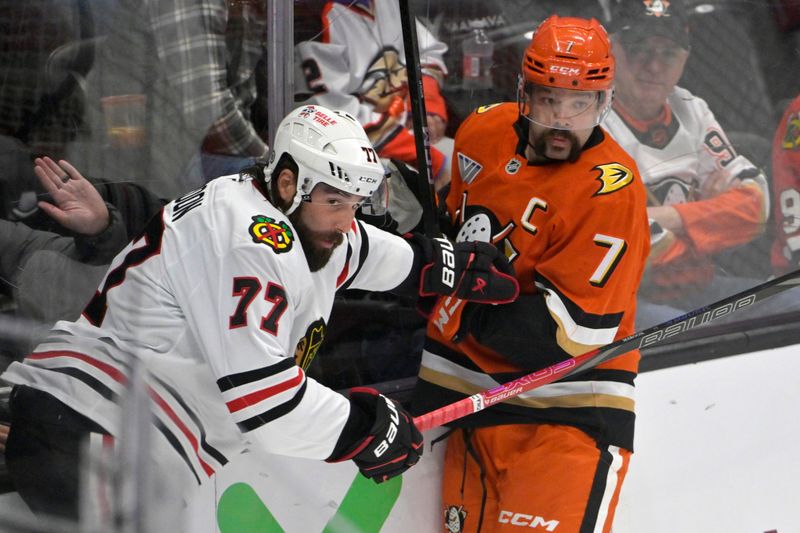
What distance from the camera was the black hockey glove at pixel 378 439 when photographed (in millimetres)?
1630

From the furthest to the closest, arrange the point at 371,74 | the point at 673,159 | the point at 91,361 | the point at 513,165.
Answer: the point at 673,159 → the point at 371,74 → the point at 513,165 → the point at 91,361

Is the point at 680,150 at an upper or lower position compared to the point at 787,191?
upper

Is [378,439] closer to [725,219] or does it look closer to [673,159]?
[673,159]

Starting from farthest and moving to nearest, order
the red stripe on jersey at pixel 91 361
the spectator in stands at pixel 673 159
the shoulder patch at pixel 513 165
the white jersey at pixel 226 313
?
the spectator in stands at pixel 673 159 → the shoulder patch at pixel 513 165 → the white jersey at pixel 226 313 → the red stripe on jersey at pixel 91 361

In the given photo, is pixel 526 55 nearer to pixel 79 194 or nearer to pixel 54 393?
pixel 79 194

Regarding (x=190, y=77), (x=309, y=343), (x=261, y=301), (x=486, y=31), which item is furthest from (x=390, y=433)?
(x=486, y=31)

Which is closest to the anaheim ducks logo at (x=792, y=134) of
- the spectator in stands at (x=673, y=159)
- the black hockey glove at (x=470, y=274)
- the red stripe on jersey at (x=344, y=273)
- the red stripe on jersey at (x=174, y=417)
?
the spectator in stands at (x=673, y=159)

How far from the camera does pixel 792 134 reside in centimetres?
310

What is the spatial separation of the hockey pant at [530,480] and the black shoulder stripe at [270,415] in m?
0.61

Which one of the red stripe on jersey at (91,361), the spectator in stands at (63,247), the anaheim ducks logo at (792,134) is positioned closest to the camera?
the red stripe on jersey at (91,361)

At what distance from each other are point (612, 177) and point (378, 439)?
2.16 feet

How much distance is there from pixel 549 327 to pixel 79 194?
90 cm

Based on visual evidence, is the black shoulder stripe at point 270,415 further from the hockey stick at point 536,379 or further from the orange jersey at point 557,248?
the orange jersey at point 557,248

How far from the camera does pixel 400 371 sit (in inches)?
93.7
